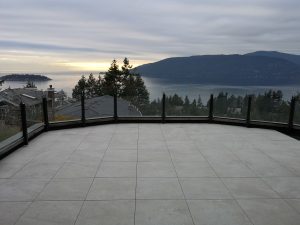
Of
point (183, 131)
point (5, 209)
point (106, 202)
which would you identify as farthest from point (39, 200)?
point (183, 131)

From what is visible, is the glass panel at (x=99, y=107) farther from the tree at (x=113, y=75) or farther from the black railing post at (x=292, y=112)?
the tree at (x=113, y=75)

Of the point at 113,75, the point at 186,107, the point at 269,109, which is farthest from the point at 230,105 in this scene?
the point at 113,75

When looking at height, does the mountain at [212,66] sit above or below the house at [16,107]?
above

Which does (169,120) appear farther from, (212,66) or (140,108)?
(212,66)

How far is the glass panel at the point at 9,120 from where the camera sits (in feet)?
22.3

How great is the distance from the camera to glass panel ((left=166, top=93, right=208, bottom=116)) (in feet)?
32.3

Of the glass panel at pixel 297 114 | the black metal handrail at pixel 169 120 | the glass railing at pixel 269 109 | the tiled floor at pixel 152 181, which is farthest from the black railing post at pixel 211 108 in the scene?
the glass panel at pixel 297 114

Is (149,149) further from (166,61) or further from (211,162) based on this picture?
(166,61)

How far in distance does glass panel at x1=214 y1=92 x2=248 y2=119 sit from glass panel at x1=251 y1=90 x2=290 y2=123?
0.31 metres

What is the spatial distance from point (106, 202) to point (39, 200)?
97cm

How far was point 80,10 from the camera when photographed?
10008mm

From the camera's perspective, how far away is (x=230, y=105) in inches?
379

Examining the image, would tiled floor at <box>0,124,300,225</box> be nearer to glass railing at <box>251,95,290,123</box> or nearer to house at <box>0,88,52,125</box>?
house at <box>0,88,52,125</box>

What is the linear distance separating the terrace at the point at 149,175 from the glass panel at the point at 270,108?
20cm
